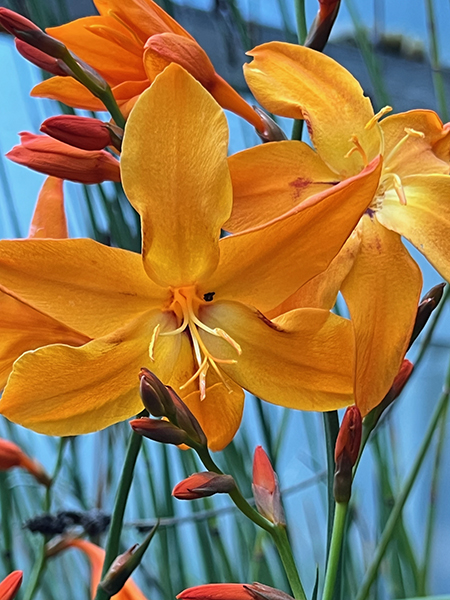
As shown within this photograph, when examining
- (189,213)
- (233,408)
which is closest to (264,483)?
(233,408)

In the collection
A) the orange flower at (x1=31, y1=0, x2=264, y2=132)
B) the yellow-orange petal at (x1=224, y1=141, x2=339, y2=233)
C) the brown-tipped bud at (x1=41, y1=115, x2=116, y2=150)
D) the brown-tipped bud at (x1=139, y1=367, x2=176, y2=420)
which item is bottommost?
the brown-tipped bud at (x1=139, y1=367, x2=176, y2=420)

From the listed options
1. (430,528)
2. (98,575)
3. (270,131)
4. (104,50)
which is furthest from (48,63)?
(430,528)

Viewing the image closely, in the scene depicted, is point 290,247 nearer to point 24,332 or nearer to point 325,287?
point 325,287

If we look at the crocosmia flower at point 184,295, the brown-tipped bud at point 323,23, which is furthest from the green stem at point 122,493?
the brown-tipped bud at point 323,23

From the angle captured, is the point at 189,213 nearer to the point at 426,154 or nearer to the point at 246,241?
the point at 246,241

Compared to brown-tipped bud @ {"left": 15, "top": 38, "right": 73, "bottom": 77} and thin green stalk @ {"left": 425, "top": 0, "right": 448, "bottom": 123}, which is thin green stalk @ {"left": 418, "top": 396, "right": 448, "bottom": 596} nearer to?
thin green stalk @ {"left": 425, "top": 0, "right": 448, "bottom": 123}

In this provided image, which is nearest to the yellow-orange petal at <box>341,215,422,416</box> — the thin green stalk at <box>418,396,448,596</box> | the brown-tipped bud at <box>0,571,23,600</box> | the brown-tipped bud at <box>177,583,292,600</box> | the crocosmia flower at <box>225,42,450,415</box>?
the crocosmia flower at <box>225,42,450,415</box>
